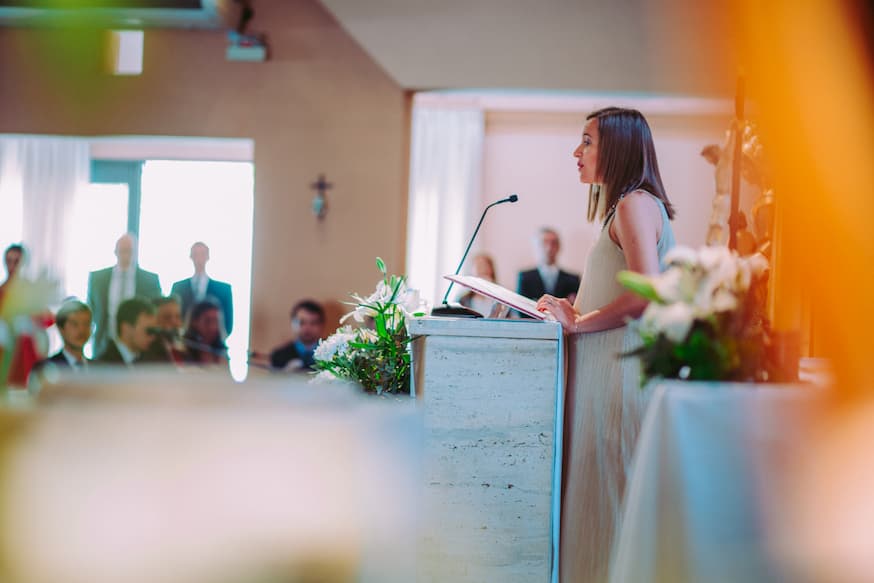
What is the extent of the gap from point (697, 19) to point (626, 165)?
172 inches

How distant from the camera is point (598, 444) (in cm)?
243

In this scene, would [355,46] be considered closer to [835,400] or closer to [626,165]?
[626,165]

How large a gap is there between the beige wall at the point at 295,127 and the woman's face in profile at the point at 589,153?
506 cm

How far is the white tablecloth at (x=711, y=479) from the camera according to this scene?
65.2 inches

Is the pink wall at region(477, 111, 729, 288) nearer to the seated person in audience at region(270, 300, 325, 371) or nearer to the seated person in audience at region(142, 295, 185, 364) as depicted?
the seated person in audience at region(270, 300, 325, 371)

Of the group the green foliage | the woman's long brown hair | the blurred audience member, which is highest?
the woman's long brown hair

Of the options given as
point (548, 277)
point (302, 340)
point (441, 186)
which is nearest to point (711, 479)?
point (302, 340)

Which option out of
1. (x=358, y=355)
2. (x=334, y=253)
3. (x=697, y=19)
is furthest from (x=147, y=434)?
(x=334, y=253)

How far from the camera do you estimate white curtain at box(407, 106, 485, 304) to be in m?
9.10

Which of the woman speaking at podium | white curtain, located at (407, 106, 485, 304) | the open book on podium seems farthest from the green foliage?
white curtain, located at (407, 106, 485, 304)

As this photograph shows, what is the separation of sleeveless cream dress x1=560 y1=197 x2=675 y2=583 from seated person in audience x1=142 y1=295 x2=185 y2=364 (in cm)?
202

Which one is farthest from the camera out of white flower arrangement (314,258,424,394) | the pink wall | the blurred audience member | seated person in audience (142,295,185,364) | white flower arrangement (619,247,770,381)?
the pink wall

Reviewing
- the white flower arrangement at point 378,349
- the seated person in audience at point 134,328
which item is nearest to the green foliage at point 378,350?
the white flower arrangement at point 378,349

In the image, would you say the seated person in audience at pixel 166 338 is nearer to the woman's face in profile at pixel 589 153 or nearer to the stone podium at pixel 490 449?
the stone podium at pixel 490 449
